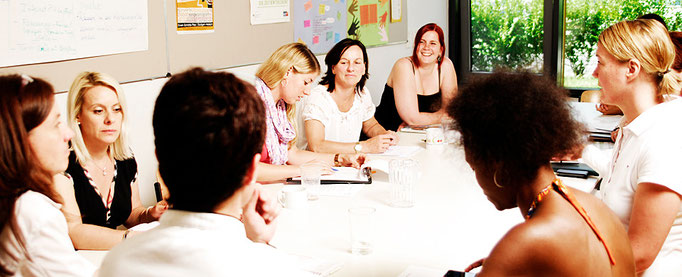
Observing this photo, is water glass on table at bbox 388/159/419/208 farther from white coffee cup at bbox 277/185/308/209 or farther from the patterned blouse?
the patterned blouse

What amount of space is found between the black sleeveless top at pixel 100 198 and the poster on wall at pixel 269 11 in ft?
5.48

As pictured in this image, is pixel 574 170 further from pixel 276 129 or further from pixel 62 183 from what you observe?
pixel 62 183

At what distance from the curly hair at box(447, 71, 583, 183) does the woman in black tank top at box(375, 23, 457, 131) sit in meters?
2.68

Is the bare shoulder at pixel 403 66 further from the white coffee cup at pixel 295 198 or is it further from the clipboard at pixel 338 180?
the white coffee cup at pixel 295 198

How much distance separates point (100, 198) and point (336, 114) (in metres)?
1.65

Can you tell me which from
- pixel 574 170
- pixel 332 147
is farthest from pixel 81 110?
pixel 574 170

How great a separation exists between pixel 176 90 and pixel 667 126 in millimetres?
1488

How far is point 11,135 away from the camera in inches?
48.9

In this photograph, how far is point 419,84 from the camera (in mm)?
4395

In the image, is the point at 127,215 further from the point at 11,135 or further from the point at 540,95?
the point at 540,95

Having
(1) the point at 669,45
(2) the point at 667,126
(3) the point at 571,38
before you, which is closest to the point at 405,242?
(2) the point at 667,126

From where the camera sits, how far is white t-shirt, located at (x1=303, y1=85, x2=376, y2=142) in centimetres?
349

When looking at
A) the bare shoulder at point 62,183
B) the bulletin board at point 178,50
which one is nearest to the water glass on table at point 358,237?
the bare shoulder at point 62,183

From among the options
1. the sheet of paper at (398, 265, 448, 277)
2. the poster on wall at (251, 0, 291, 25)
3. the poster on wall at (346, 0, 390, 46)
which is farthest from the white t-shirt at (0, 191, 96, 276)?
the poster on wall at (346, 0, 390, 46)
